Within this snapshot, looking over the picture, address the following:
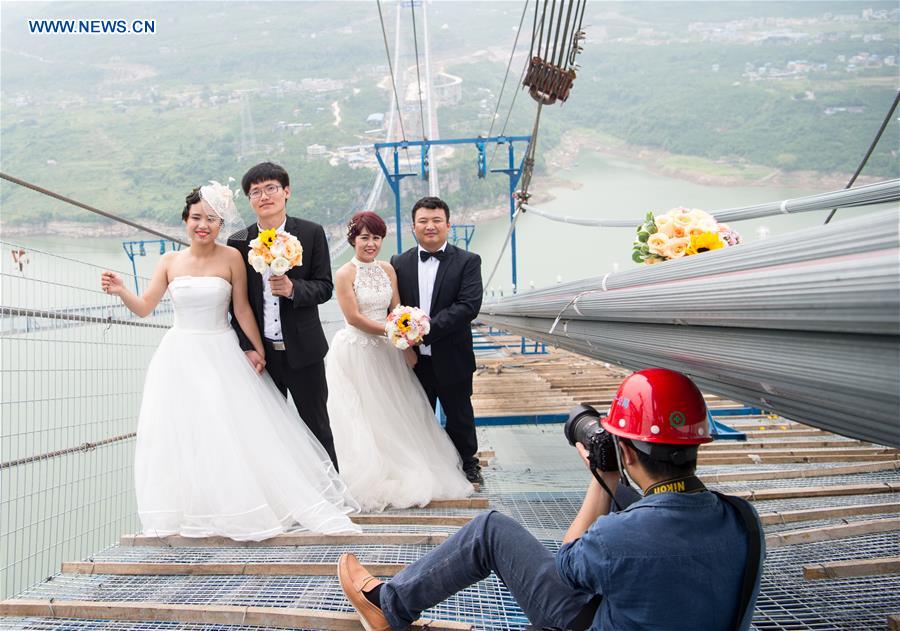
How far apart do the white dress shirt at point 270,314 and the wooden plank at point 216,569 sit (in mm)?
1079

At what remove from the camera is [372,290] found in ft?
11.5

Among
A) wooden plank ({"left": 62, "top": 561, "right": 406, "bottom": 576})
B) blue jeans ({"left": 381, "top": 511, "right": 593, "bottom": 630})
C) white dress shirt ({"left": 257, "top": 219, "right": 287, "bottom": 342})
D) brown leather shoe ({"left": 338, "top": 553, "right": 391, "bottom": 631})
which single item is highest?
white dress shirt ({"left": 257, "top": 219, "right": 287, "bottom": 342})

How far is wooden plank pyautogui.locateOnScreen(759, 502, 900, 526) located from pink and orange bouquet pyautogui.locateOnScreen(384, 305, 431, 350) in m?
1.62

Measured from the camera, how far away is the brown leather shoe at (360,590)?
1.90m

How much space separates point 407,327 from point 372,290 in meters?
0.35

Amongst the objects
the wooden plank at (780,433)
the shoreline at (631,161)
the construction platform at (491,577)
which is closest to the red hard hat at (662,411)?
the construction platform at (491,577)

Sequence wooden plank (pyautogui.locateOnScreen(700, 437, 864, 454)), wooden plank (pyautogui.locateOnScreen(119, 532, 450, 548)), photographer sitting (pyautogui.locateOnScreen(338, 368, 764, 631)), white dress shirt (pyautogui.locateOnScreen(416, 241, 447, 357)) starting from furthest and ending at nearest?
wooden plank (pyautogui.locateOnScreen(700, 437, 864, 454)), white dress shirt (pyautogui.locateOnScreen(416, 241, 447, 357)), wooden plank (pyautogui.locateOnScreen(119, 532, 450, 548)), photographer sitting (pyautogui.locateOnScreen(338, 368, 764, 631))

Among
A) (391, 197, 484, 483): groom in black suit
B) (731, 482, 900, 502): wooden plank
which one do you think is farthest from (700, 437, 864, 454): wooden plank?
(391, 197, 484, 483): groom in black suit

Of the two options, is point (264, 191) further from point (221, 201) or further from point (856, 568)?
point (856, 568)

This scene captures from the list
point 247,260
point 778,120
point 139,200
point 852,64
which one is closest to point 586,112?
point 778,120

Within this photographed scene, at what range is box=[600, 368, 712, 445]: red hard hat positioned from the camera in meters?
1.38

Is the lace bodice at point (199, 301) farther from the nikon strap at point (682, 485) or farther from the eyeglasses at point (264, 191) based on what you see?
the nikon strap at point (682, 485)

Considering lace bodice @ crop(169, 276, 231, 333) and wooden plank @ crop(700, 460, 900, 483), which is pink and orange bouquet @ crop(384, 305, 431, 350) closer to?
lace bodice @ crop(169, 276, 231, 333)

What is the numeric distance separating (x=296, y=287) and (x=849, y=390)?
7.82 ft
